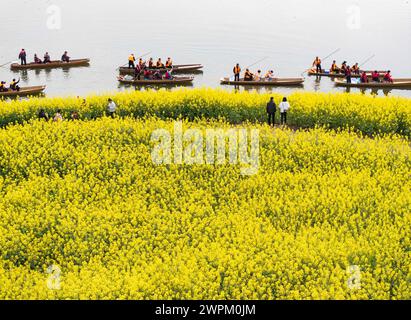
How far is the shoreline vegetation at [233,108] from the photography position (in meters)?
28.2

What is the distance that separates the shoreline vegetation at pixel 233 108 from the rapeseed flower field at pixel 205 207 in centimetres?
8

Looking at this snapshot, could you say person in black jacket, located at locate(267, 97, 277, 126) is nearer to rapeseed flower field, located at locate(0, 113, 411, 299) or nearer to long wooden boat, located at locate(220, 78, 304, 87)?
rapeseed flower field, located at locate(0, 113, 411, 299)

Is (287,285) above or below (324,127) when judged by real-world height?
below

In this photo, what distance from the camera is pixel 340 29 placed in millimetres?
76375

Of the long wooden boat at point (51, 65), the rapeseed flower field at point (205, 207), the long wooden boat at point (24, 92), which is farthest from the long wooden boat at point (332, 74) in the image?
the long wooden boat at point (24, 92)

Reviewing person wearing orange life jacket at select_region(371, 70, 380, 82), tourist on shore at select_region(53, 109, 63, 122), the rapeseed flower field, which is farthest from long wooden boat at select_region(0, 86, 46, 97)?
person wearing orange life jacket at select_region(371, 70, 380, 82)

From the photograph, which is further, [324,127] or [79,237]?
[324,127]

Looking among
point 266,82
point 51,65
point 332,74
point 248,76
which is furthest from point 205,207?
point 51,65

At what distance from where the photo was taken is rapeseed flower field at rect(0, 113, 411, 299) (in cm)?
1669

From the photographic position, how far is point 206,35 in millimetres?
70875

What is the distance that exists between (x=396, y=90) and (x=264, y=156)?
922 inches

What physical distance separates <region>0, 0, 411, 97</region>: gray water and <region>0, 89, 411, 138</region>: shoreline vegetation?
1409 centimetres

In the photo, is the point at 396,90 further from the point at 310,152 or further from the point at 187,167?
the point at 187,167
